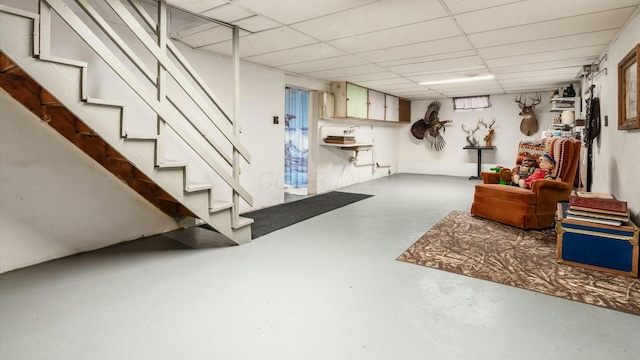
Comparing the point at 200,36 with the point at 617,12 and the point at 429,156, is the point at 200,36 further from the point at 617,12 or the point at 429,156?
the point at 429,156

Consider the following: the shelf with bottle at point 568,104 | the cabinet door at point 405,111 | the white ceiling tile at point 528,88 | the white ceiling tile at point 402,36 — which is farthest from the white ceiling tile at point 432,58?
the cabinet door at point 405,111

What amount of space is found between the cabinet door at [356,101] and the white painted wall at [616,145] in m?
4.08

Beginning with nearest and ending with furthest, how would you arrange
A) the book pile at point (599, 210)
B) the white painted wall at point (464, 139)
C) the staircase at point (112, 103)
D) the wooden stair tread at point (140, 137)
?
the staircase at point (112, 103), the wooden stair tread at point (140, 137), the book pile at point (599, 210), the white painted wall at point (464, 139)

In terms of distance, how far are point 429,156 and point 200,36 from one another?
26.4 ft

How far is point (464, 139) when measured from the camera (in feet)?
31.6

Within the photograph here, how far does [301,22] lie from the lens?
11.4 feet

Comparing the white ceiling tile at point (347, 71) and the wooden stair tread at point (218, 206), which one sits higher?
the white ceiling tile at point (347, 71)

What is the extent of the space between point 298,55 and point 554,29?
309 cm

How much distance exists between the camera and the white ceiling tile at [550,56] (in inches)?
177

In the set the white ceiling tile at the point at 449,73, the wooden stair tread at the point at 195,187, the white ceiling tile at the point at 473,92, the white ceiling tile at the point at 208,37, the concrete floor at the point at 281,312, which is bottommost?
the concrete floor at the point at 281,312

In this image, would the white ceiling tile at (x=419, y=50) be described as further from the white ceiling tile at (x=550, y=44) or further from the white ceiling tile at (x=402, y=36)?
the white ceiling tile at (x=550, y=44)

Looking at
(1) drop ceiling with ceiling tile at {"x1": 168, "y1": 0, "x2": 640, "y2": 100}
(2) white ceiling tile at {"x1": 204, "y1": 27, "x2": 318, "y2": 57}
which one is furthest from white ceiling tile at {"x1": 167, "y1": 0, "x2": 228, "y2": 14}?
(2) white ceiling tile at {"x1": 204, "y1": 27, "x2": 318, "y2": 57}

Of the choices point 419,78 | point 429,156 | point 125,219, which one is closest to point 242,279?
point 125,219

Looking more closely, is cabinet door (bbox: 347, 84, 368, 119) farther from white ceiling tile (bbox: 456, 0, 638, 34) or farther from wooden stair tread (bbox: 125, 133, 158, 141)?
wooden stair tread (bbox: 125, 133, 158, 141)
